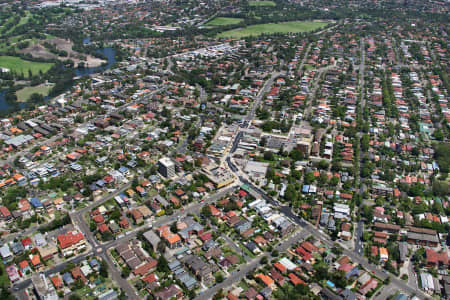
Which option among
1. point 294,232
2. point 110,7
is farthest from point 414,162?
point 110,7

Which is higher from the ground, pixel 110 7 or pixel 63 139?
pixel 110 7

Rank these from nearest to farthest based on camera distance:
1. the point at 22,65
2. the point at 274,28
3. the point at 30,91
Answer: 1. the point at 30,91
2. the point at 22,65
3. the point at 274,28

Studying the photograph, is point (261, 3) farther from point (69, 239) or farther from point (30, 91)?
point (69, 239)

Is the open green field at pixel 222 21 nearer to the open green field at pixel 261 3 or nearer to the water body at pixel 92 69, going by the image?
the open green field at pixel 261 3

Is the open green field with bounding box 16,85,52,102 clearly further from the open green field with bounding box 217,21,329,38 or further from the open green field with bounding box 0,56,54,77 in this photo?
the open green field with bounding box 217,21,329,38

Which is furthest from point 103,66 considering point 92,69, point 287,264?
point 287,264

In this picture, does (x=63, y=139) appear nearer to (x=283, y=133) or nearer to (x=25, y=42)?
(x=283, y=133)

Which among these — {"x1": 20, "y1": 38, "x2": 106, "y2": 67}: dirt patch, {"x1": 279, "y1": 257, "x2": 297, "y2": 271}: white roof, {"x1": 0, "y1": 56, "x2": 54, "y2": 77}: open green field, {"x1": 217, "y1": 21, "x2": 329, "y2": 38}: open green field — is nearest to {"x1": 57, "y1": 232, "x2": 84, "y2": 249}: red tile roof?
{"x1": 279, "y1": 257, "x2": 297, "y2": 271}: white roof
